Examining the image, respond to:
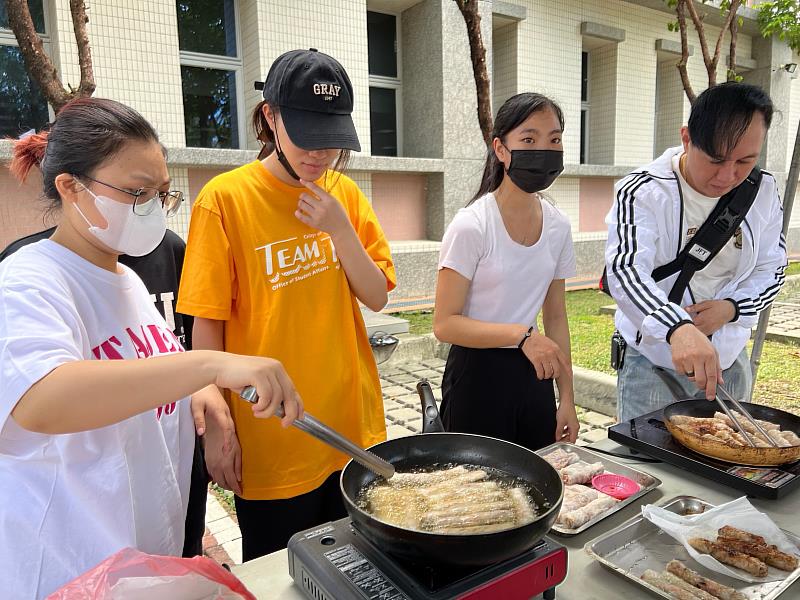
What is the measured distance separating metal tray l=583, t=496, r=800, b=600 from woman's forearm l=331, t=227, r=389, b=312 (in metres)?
1.00

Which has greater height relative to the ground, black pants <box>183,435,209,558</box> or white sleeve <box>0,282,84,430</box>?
white sleeve <box>0,282,84,430</box>

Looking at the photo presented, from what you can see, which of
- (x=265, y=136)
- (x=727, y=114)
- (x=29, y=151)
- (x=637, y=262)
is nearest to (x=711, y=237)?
(x=637, y=262)

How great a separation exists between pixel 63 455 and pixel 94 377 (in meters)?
0.24

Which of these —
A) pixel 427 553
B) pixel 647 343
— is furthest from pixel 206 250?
pixel 647 343

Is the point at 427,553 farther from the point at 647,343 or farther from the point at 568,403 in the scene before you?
the point at 647,343

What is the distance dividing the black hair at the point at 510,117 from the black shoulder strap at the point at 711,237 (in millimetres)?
647

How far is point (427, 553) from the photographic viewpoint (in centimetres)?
95

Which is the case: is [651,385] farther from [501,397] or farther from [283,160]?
[283,160]

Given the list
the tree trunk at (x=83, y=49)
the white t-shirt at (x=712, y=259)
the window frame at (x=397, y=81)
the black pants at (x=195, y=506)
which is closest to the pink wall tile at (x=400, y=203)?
the window frame at (x=397, y=81)

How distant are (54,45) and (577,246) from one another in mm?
8320

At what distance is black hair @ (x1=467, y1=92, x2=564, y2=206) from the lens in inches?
81.3

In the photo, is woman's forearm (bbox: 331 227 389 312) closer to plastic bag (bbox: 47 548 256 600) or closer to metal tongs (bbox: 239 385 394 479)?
metal tongs (bbox: 239 385 394 479)

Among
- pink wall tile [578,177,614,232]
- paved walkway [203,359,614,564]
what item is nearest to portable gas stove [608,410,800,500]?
paved walkway [203,359,614,564]

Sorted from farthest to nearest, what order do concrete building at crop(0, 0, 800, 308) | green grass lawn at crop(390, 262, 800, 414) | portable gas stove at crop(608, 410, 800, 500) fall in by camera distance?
concrete building at crop(0, 0, 800, 308) < green grass lawn at crop(390, 262, 800, 414) < portable gas stove at crop(608, 410, 800, 500)
